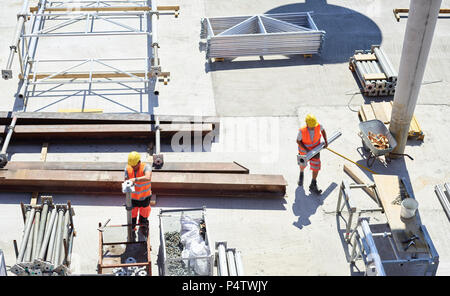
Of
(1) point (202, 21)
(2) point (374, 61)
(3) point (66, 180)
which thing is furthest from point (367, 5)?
(3) point (66, 180)

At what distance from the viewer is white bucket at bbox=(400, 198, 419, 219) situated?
504 inches

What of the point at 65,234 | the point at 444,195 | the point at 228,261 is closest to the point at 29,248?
the point at 65,234

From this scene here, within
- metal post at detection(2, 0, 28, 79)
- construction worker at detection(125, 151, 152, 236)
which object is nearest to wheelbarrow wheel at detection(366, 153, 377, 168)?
construction worker at detection(125, 151, 152, 236)

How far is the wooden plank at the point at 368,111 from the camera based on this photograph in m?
17.1

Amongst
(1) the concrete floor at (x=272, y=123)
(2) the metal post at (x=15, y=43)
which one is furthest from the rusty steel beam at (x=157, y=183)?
(2) the metal post at (x=15, y=43)

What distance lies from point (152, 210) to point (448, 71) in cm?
1018

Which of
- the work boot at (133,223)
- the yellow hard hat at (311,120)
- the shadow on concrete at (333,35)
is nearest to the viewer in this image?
the work boot at (133,223)

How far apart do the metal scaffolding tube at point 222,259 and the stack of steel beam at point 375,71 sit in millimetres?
7776

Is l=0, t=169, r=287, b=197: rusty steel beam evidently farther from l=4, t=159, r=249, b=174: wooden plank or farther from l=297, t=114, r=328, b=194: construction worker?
l=297, t=114, r=328, b=194: construction worker

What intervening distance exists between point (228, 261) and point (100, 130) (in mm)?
5720

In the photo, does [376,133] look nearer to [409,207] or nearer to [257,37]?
[409,207]

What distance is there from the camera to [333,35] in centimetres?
2102

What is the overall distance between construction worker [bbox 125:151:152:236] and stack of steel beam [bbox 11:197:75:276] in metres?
1.39

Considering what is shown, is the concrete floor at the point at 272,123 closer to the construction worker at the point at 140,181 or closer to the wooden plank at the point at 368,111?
the wooden plank at the point at 368,111
